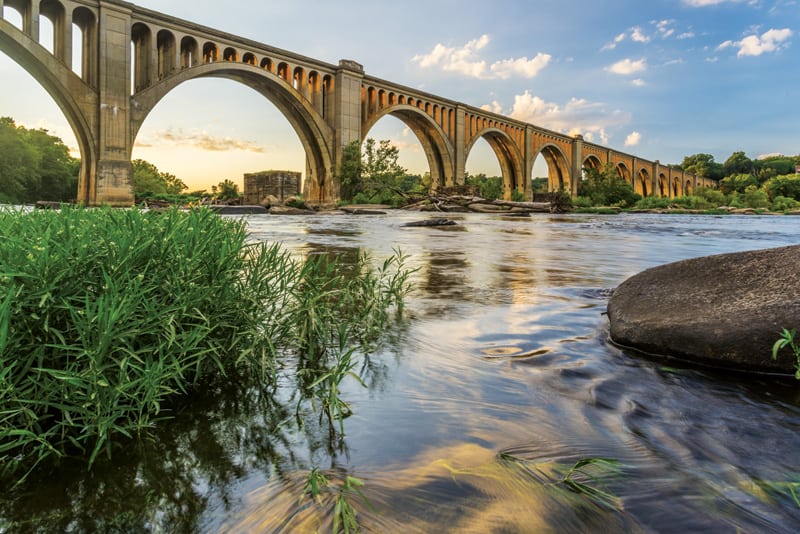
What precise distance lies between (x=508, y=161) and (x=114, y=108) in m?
39.8

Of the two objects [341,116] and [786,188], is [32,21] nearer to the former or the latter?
[341,116]

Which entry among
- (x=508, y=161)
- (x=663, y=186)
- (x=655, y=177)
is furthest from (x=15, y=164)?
(x=663, y=186)

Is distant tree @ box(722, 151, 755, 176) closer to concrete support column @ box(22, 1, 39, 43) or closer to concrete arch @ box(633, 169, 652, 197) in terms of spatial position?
concrete arch @ box(633, 169, 652, 197)

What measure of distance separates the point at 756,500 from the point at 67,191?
53119mm

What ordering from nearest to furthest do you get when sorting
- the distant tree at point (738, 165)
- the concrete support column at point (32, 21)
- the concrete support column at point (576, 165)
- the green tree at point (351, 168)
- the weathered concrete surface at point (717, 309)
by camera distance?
the weathered concrete surface at point (717, 309), the concrete support column at point (32, 21), the green tree at point (351, 168), the concrete support column at point (576, 165), the distant tree at point (738, 165)

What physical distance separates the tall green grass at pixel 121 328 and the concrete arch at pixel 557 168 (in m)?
60.8

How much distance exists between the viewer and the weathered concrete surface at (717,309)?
216 centimetres

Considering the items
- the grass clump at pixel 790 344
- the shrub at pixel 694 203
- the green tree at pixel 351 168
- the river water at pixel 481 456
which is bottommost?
the river water at pixel 481 456

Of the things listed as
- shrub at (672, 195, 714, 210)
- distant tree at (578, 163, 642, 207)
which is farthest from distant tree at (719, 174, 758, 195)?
shrub at (672, 195, 714, 210)

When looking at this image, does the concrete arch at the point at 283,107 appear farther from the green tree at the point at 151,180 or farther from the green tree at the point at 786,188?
the green tree at the point at 786,188

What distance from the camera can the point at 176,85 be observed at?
2544 cm

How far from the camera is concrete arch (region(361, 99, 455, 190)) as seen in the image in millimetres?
40812

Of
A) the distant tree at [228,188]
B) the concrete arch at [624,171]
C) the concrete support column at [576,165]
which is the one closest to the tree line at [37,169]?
the distant tree at [228,188]

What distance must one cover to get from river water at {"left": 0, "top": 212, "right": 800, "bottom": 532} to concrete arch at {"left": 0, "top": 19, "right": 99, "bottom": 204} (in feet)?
78.7
